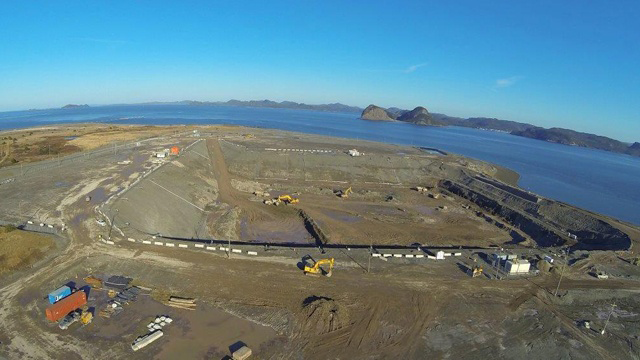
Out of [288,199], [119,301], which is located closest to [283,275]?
[119,301]

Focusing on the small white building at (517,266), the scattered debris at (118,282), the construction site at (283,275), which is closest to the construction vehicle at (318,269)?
the construction site at (283,275)

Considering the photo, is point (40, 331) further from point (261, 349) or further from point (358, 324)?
point (358, 324)

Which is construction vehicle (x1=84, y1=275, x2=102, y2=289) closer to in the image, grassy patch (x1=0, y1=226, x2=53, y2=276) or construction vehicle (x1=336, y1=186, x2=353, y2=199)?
grassy patch (x1=0, y1=226, x2=53, y2=276)

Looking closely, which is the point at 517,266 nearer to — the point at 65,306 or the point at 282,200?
the point at 65,306

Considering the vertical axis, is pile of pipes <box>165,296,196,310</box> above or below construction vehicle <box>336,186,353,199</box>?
below

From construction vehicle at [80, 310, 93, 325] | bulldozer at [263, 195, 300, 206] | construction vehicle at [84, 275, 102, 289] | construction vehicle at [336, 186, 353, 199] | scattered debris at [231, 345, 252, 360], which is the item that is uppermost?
construction vehicle at [336, 186, 353, 199]

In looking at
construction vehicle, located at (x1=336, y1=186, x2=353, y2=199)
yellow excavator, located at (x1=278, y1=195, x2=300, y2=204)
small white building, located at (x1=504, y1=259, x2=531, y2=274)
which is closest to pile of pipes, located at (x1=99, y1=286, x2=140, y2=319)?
small white building, located at (x1=504, y1=259, x2=531, y2=274)
